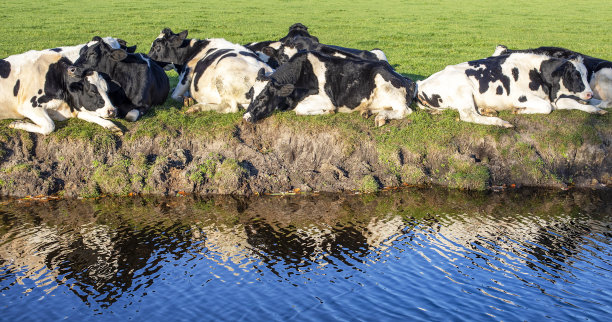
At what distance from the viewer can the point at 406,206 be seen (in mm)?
10625

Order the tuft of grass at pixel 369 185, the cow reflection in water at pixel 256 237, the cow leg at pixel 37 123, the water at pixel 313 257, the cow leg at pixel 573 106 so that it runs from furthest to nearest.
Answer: the cow leg at pixel 573 106 < the cow leg at pixel 37 123 < the tuft of grass at pixel 369 185 < the cow reflection in water at pixel 256 237 < the water at pixel 313 257

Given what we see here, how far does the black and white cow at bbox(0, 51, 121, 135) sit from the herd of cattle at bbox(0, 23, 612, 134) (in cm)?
2

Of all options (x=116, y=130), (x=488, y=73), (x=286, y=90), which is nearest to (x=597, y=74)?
(x=488, y=73)

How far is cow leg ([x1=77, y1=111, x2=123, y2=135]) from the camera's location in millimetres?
12195

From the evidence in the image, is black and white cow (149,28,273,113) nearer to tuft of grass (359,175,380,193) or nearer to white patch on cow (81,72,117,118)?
white patch on cow (81,72,117,118)

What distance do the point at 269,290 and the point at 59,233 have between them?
11.9 feet

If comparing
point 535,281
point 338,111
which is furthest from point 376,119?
point 535,281

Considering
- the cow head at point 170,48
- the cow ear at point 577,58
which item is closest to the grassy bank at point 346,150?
the cow ear at point 577,58

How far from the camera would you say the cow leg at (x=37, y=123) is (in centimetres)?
1202

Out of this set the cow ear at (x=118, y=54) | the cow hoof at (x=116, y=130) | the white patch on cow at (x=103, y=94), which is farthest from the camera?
the cow ear at (x=118, y=54)

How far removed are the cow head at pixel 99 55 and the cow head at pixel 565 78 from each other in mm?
8286

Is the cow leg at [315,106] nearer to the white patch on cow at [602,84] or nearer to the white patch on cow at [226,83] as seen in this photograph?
the white patch on cow at [226,83]

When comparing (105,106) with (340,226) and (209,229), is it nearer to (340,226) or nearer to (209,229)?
(209,229)

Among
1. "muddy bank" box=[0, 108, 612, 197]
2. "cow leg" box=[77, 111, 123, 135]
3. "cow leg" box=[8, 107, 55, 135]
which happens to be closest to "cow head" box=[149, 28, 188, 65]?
"muddy bank" box=[0, 108, 612, 197]
